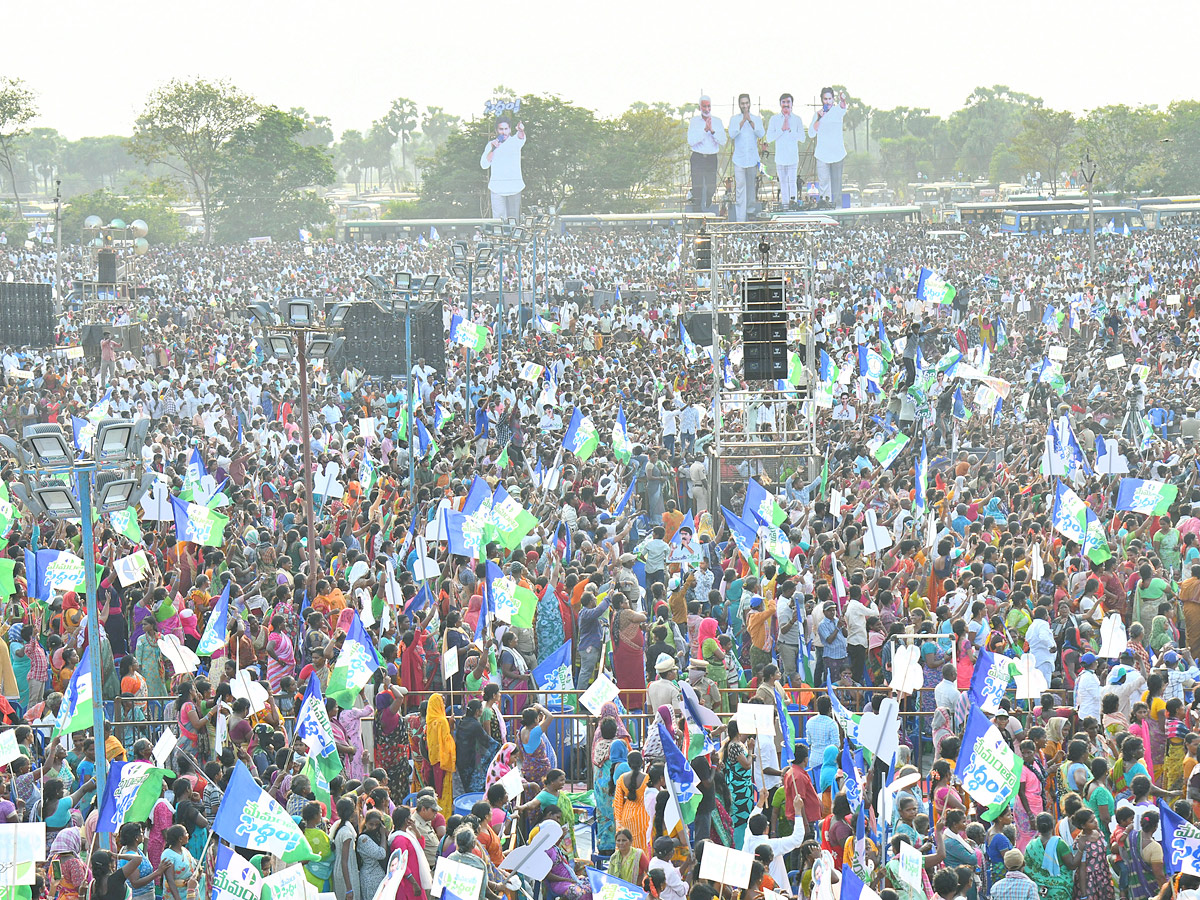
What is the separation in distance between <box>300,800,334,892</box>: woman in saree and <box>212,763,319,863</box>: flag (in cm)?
35

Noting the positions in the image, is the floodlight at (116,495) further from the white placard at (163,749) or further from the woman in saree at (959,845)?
the woman in saree at (959,845)

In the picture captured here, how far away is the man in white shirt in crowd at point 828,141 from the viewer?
57.7 meters

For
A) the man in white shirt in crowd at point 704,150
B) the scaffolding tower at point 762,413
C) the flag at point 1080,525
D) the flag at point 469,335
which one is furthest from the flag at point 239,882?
the man in white shirt in crowd at point 704,150

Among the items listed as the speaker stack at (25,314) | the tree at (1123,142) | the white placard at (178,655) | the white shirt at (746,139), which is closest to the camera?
the white placard at (178,655)

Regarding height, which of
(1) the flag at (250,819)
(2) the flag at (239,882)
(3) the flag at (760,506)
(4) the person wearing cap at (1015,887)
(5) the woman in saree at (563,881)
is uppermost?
(3) the flag at (760,506)

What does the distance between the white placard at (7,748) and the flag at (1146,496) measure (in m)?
10.4

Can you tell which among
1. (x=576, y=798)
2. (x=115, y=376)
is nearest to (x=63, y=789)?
(x=576, y=798)

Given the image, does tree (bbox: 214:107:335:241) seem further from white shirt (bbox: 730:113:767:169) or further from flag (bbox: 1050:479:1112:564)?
flag (bbox: 1050:479:1112:564)

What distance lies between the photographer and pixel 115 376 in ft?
99.0

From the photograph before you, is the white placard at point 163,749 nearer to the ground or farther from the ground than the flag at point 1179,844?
farther from the ground

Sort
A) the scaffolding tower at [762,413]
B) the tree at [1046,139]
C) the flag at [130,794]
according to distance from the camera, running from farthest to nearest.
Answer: the tree at [1046,139]
the scaffolding tower at [762,413]
the flag at [130,794]

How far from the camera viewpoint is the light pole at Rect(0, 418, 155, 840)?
9273mm

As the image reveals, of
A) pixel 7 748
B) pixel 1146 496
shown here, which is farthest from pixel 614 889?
pixel 1146 496

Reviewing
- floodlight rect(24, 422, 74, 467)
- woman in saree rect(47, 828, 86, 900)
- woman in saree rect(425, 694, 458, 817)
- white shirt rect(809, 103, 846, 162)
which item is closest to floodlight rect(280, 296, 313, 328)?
floodlight rect(24, 422, 74, 467)
